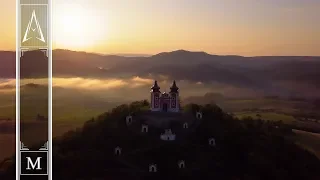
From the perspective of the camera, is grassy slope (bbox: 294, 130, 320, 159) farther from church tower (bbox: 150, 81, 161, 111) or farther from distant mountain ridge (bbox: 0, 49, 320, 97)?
church tower (bbox: 150, 81, 161, 111)

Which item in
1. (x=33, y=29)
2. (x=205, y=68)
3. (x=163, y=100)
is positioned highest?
(x=33, y=29)


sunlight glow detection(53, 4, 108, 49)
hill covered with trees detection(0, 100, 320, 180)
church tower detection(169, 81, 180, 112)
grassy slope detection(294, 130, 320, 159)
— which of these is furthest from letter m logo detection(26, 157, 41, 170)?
grassy slope detection(294, 130, 320, 159)

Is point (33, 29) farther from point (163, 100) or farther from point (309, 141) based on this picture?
point (309, 141)

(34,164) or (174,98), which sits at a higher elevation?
(174,98)

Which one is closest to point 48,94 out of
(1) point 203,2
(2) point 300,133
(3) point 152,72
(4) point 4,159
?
(4) point 4,159

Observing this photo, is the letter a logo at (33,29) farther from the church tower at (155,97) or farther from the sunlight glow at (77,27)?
the church tower at (155,97)


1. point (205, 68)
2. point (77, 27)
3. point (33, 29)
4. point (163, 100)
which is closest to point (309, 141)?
point (205, 68)

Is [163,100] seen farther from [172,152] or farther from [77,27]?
[77,27]
